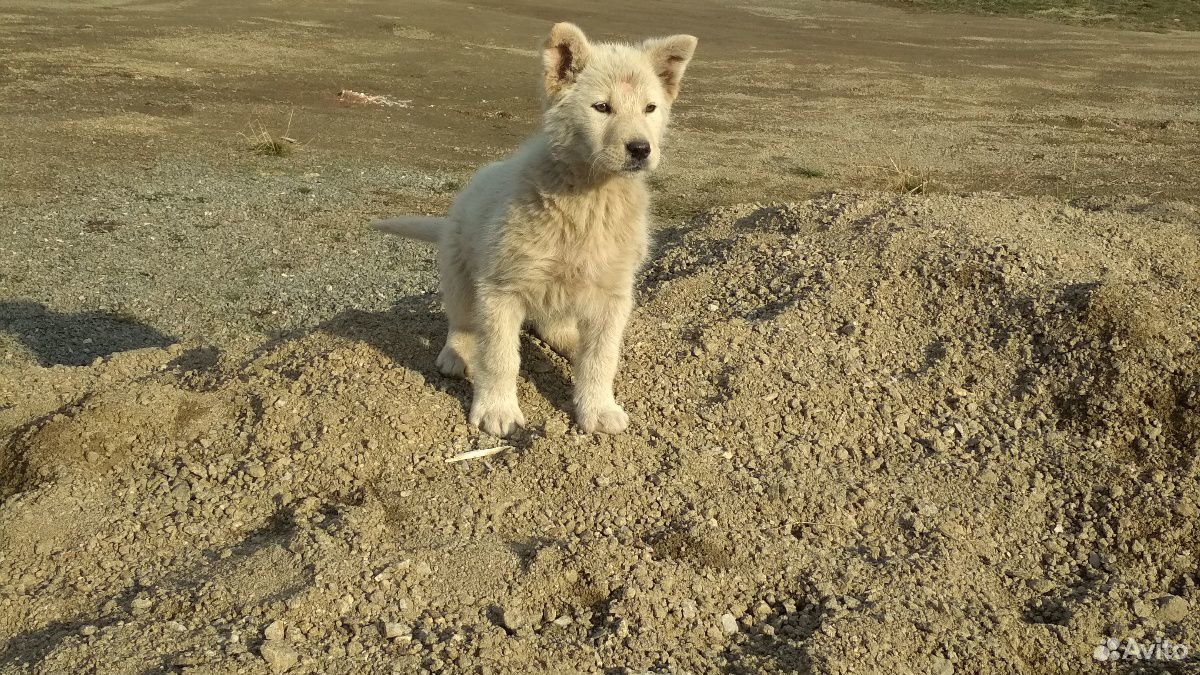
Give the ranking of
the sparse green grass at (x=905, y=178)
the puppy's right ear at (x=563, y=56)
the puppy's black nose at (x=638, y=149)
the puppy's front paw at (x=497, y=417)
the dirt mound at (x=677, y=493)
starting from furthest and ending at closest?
the sparse green grass at (x=905, y=178) < the puppy's front paw at (x=497, y=417) < the puppy's right ear at (x=563, y=56) < the puppy's black nose at (x=638, y=149) < the dirt mound at (x=677, y=493)

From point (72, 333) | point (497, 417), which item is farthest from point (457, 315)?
point (72, 333)

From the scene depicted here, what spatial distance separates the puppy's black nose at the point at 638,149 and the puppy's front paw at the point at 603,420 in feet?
4.42

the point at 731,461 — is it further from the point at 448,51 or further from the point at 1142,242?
the point at 448,51

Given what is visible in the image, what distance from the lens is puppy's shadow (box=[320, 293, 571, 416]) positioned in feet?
18.8

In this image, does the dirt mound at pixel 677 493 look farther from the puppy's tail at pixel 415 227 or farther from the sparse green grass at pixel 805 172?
the sparse green grass at pixel 805 172

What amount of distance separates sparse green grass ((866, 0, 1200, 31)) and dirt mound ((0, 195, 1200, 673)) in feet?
111

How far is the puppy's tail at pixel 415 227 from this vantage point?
21.3ft

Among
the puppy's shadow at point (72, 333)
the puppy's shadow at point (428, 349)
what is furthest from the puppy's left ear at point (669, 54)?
the puppy's shadow at point (72, 333)

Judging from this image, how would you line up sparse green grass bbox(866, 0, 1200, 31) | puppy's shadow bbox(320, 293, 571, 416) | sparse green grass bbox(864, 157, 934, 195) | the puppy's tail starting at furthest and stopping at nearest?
sparse green grass bbox(866, 0, 1200, 31)
sparse green grass bbox(864, 157, 934, 195)
the puppy's tail
puppy's shadow bbox(320, 293, 571, 416)

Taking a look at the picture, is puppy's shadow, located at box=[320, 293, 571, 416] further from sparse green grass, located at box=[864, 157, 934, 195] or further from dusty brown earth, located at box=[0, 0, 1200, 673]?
sparse green grass, located at box=[864, 157, 934, 195]

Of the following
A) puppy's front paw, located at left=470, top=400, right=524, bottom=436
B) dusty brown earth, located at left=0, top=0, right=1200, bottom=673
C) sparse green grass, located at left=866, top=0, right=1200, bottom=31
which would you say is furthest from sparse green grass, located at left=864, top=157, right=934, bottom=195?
sparse green grass, located at left=866, top=0, right=1200, bottom=31

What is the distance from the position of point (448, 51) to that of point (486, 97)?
4.99m

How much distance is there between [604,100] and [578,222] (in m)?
0.63

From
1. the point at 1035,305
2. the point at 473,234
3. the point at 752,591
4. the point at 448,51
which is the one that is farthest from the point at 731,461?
the point at 448,51
